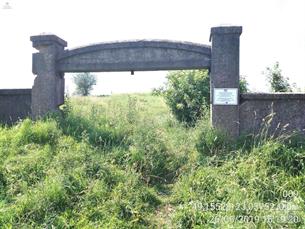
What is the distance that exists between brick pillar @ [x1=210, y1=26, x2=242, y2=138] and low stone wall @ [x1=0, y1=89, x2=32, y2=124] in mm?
4425

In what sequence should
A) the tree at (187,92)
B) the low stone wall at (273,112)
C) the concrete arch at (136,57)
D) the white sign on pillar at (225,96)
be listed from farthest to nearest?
the tree at (187,92) < the concrete arch at (136,57) < the white sign on pillar at (225,96) < the low stone wall at (273,112)

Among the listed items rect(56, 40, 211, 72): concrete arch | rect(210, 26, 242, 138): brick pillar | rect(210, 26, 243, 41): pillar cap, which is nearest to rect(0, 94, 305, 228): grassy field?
rect(210, 26, 242, 138): brick pillar

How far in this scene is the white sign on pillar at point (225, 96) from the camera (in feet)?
21.0

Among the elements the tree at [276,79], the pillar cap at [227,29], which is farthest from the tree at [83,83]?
the pillar cap at [227,29]

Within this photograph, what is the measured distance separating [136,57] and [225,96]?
215 cm

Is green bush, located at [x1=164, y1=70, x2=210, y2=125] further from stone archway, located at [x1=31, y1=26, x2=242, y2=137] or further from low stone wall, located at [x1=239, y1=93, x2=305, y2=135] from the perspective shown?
low stone wall, located at [x1=239, y1=93, x2=305, y2=135]

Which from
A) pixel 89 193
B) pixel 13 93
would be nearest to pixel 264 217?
pixel 89 193

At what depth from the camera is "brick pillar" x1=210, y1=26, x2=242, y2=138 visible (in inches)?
252

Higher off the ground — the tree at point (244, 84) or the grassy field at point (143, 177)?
the tree at point (244, 84)

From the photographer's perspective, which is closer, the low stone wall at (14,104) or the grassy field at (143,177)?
the grassy field at (143,177)

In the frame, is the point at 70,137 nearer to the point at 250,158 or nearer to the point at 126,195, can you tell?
the point at 126,195

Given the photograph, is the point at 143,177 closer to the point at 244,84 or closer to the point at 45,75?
the point at 45,75

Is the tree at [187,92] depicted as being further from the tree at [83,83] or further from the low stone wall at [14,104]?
the tree at [83,83]

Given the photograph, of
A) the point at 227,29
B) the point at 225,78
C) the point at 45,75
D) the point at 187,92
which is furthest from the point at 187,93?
the point at 45,75
